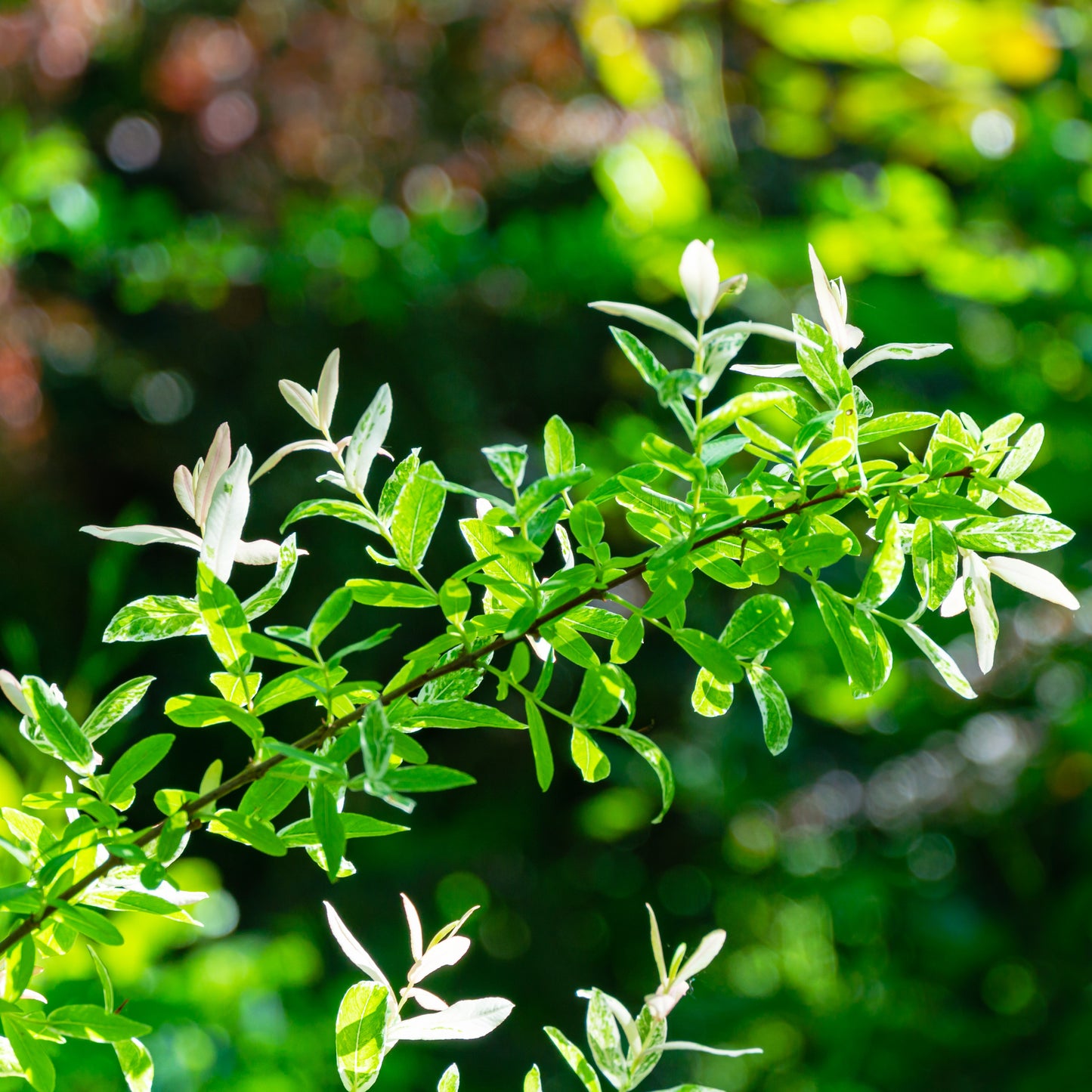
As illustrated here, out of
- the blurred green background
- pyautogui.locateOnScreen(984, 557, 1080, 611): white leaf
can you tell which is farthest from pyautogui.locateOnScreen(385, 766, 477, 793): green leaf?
the blurred green background

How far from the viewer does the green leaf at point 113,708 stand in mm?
225

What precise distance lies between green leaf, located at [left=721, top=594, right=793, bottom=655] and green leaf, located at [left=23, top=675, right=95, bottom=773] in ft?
0.43

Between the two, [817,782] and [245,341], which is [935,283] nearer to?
[817,782]

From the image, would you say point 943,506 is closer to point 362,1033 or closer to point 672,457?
point 672,457

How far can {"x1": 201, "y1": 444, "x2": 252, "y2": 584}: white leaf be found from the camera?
0.21m

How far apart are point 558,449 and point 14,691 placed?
12 cm

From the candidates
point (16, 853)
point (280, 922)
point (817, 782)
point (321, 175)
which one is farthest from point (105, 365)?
point (16, 853)

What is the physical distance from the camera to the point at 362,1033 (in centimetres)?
23

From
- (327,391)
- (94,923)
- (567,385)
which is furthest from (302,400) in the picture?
(567,385)

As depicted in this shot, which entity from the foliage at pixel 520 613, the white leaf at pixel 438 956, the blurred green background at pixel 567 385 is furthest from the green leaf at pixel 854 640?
the blurred green background at pixel 567 385

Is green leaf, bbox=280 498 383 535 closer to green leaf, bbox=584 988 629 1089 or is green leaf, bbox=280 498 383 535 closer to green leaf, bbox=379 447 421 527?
green leaf, bbox=379 447 421 527

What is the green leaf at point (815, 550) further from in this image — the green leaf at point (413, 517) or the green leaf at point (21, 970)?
the green leaf at point (21, 970)

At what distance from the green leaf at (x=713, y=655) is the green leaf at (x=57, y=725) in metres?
0.12

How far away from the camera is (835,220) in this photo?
0.95 metres
